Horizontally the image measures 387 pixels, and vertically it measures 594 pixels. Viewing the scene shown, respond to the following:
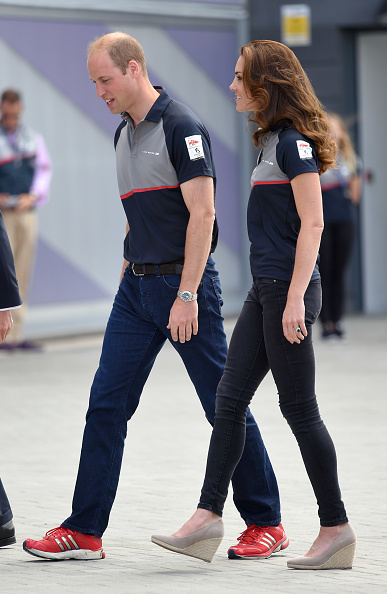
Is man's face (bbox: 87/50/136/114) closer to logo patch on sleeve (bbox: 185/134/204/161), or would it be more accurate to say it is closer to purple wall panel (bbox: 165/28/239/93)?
logo patch on sleeve (bbox: 185/134/204/161)

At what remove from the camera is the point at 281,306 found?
4480mm

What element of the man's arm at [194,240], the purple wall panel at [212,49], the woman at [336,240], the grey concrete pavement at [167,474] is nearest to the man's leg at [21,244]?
the grey concrete pavement at [167,474]

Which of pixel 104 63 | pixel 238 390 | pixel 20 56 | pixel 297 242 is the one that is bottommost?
pixel 238 390

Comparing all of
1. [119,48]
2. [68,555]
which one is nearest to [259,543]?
[68,555]

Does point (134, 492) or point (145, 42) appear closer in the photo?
point (134, 492)

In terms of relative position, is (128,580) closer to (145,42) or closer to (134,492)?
(134,492)

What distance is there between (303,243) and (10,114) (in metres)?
7.24

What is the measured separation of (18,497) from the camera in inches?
234

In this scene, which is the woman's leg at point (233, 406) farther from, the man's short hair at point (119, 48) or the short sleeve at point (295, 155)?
the man's short hair at point (119, 48)

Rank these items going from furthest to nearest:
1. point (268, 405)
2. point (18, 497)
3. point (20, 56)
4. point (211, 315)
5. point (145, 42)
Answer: point (145, 42), point (20, 56), point (268, 405), point (18, 497), point (211, 315)

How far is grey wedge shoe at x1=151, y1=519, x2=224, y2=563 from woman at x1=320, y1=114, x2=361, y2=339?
7264 mm

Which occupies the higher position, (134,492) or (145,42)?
(145,42)

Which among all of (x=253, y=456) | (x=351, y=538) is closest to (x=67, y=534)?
(x=253, y=456)

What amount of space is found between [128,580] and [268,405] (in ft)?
14.1
